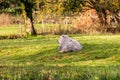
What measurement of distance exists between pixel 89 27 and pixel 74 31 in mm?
1986

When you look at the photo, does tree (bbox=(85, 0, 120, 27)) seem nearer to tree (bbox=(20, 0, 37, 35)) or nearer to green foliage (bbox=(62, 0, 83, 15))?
green foliage (bbox=(62, 0, 83, 15))

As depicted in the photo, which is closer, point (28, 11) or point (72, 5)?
point (28, 11)

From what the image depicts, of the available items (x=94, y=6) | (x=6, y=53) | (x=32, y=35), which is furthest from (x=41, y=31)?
(x=6, y=53)

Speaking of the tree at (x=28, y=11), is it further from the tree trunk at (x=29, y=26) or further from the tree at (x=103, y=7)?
the tree at (x=103, y=7)

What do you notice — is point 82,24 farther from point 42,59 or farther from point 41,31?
point 42,59

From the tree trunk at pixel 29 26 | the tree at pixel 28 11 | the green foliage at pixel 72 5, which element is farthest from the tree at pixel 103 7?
the tree trunk at pixel 29 26

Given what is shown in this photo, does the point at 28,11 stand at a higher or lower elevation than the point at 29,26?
higher

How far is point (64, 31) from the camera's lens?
39.3 metres

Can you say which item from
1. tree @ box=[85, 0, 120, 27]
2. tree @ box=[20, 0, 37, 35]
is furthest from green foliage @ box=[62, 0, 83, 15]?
tree @ box=[20, 0, 37, 35]

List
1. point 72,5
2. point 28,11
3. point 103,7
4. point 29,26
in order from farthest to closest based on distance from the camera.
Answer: point 72,5 < point 103,7 < point 28,11 < point 29,26

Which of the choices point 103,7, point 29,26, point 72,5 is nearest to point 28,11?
point 29,26

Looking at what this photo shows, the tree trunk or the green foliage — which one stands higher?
the green foliage

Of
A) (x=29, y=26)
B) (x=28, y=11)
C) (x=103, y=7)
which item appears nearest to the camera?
(x=29, y=26)

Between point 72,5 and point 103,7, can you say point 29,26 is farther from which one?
point 103,7
